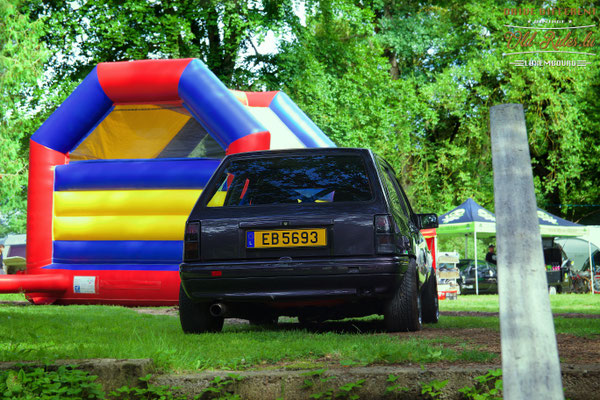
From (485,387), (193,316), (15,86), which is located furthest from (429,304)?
(15,86)

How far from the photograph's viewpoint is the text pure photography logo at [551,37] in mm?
28812

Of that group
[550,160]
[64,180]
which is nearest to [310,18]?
[550,160]

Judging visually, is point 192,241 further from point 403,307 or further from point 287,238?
point 403,307

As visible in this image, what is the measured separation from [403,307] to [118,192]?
662 centimetres

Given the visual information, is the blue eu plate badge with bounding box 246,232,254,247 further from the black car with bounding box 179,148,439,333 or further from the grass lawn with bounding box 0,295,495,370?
the grass lawn with bounding box 0,295,495,370

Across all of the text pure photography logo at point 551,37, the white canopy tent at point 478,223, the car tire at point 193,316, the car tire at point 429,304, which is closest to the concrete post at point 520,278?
the car tire at point 193,316

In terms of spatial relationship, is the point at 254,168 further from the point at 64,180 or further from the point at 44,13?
the point at 44,13

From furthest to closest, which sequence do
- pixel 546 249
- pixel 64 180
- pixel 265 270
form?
pixel 546 249 → pixel 64 180 → pixel 265 270

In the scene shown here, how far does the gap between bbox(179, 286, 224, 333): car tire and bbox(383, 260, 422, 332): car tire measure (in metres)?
1.49

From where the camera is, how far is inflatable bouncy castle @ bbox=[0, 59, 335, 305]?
1123 centimetres

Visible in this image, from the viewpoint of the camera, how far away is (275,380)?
12.1 feet

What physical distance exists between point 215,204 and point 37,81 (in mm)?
20791

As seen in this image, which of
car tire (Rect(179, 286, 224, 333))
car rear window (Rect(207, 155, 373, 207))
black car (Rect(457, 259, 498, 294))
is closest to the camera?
car rear window (Rect(207, 155, 373, 207))

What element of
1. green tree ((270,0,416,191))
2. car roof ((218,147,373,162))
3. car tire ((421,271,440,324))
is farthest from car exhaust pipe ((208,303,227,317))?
green tree ((270,0,416,191))
